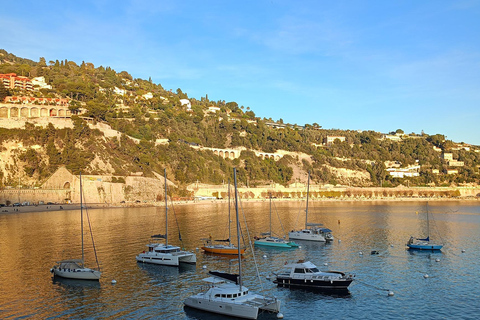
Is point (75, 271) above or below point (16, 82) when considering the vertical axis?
below

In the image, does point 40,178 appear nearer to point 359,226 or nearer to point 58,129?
point 58,129

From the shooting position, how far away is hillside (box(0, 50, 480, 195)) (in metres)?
104

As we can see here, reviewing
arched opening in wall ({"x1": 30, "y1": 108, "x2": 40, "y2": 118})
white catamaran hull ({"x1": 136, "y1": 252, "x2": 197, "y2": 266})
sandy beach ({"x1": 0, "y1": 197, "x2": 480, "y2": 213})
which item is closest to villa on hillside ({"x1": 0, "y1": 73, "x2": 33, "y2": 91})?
arched opening in wall ({"x1": 30, "y1": 108, "x2": 40, "y2": 118})

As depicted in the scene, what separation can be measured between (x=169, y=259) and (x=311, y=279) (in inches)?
560

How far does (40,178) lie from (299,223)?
219ft

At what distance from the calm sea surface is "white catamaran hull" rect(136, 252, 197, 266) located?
0.66 meters

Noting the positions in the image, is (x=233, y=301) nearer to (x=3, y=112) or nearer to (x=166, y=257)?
(x=166, y=257)

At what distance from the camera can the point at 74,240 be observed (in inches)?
1962

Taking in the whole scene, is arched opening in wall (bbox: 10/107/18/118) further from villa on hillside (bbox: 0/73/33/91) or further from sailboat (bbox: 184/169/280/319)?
sailboat (bbox: 184/169/280/319)

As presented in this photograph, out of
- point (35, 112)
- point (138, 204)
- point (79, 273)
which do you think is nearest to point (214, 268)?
point (79, 273)

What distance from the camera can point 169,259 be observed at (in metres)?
38.2

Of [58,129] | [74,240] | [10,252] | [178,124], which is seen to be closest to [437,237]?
[74,240]

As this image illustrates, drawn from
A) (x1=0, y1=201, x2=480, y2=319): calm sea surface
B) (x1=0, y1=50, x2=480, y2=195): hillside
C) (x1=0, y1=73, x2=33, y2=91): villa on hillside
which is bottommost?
(x1=0, y1=201, x2=480, y2=319): calm sea surface

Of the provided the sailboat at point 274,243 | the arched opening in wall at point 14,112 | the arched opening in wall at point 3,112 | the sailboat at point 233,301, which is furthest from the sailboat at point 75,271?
the arched opening in wall at point 14,112
